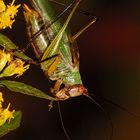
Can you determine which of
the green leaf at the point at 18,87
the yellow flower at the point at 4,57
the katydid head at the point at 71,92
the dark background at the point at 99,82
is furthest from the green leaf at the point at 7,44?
the dark background at the point at 99,82

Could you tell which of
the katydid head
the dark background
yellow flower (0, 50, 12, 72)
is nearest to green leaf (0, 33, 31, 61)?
yellow flower (0, 50, 12, 72)

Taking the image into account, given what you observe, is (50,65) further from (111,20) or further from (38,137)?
(111,20)

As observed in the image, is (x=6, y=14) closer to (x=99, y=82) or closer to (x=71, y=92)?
(x=71, y=92)

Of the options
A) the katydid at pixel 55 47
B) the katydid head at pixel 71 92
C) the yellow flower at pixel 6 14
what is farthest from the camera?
the katydid head at pixel 71 92

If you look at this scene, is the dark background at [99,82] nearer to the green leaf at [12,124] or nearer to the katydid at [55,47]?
the katydid at [55,47]

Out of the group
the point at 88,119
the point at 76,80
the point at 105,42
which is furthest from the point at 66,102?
the point at 76,80

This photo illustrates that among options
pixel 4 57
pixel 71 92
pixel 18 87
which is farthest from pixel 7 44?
pixel 71 92

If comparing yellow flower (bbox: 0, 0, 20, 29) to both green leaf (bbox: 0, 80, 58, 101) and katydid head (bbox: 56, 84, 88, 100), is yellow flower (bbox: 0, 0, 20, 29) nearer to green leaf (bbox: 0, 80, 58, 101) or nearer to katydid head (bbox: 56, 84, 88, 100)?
green leaf (bbox: 0, 80, 58, 101)

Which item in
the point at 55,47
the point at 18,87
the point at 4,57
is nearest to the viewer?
the point at 18,87
